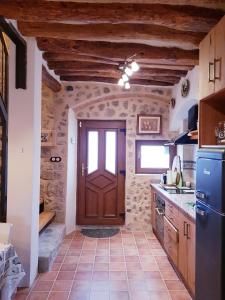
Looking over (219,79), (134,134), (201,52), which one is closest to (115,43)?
(201,52)

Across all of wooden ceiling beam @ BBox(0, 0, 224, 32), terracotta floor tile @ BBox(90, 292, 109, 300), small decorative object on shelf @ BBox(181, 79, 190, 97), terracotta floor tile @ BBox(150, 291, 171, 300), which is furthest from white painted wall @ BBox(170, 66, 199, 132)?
terracotta floor tile @ BBox(90, 292, 109, 300)

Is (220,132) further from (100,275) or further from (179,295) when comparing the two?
(100,275)

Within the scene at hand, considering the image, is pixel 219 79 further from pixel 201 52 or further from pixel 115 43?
pixel 115 43

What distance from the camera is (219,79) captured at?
7.02 ft

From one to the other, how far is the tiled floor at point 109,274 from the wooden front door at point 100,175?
788mm

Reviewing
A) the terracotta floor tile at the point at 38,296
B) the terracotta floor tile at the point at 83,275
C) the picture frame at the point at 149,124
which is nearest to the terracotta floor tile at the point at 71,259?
the terracotta floor tile at the point at 83,275

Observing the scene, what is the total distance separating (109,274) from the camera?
3457mm

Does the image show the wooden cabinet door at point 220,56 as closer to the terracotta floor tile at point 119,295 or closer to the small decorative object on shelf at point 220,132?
the small decorative object on shelf at point 220,132

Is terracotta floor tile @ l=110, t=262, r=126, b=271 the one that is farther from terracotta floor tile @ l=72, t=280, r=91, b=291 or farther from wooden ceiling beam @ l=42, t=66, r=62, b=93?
wooden ceiling beam @ l=42, t=66, r=62, b=93

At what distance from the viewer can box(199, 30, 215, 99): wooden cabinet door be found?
89.8 inches

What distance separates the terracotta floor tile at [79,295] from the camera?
2.89 metres

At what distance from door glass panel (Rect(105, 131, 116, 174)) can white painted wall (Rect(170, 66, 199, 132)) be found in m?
1.10

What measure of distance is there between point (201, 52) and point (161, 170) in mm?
3201

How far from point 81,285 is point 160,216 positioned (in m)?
1.71
